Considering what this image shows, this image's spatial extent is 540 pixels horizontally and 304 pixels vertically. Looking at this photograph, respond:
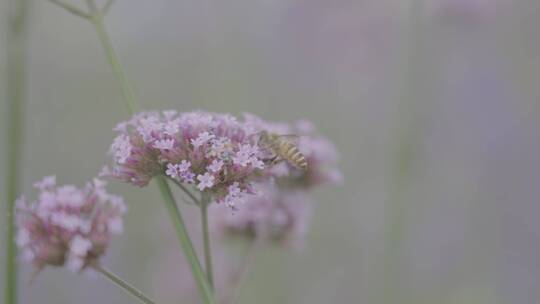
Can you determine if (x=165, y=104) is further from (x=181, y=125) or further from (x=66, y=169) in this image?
(x=181, y=125)

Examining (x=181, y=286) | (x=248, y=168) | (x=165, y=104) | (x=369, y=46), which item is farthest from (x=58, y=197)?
(x=165, y=104)

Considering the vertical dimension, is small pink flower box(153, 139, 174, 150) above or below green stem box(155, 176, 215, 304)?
above

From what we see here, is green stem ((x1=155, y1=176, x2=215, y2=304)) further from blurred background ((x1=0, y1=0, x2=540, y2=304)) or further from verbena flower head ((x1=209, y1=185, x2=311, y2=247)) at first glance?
blurred background ((x1=0, y1=0, x2=540, y2=304))

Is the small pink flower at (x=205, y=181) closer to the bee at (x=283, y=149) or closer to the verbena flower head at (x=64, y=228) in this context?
the verbena flower head at (x=64, y=228)

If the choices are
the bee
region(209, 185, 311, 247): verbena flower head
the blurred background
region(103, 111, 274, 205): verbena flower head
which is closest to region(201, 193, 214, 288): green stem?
region(103, 111, 274, 205): verbena flower head

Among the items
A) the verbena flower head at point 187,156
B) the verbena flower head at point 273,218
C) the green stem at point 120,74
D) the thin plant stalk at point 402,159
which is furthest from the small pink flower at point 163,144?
the thin plant stalk at point 402,159

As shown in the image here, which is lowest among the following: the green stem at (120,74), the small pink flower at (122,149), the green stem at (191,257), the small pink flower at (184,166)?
the green stem at (191,257)
